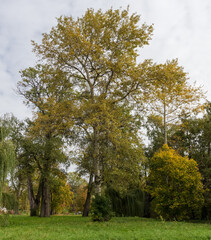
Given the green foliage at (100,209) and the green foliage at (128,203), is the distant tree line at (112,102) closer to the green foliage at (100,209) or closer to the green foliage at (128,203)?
the green foliage at (100,209)

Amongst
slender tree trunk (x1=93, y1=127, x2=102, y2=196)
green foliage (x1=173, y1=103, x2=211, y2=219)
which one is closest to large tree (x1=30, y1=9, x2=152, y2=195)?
slender tree trunk (x1=93, y1=127, x2=102, y2=196)

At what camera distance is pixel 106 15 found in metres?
17.1

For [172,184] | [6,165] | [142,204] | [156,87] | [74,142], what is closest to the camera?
[6,165]

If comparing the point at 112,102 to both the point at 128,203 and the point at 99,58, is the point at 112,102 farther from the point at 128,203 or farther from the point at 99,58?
the point at 128,203

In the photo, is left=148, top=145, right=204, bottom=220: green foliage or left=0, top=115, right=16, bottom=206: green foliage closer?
left=0, top=115, right=16, bottom=206: green foliage

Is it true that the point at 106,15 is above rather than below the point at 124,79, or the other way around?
above

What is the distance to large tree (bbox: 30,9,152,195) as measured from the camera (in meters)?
16.3

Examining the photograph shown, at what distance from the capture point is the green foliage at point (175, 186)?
19.9 metres

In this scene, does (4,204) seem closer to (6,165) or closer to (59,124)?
(6,165)

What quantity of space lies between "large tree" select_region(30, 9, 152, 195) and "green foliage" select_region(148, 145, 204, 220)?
579 cm

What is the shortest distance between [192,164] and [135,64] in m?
9.47

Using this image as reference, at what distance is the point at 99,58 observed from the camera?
666 inches

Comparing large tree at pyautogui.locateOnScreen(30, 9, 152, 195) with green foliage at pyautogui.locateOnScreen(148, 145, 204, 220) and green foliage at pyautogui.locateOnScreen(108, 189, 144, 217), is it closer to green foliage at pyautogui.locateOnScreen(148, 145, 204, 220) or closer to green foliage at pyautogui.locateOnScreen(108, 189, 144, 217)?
green foliage at pyautogui.locateOnScreen(148, 145, 204, 220)

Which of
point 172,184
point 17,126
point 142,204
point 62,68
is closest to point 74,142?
point 62,68
